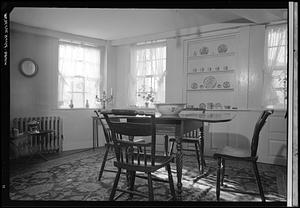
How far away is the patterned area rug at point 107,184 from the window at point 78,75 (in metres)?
1.69

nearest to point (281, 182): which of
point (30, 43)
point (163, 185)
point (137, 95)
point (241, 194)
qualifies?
point (241, 194)

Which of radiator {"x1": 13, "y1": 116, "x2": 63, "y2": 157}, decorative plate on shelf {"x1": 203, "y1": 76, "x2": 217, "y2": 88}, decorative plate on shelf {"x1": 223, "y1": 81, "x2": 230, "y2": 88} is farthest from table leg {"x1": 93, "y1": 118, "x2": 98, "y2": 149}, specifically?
decorative plate on shelf {"x1": 223, "y1": 81, "x2": 230, "y2": 88}

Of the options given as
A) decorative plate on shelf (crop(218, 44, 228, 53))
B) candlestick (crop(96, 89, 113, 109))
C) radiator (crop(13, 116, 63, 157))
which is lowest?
radiator (crop(13, 116, 63, 157))

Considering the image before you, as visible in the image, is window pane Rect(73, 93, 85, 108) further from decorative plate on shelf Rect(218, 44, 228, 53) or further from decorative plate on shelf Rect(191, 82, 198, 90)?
decorative plate on shelf Rect(218, 44, 228, 53)

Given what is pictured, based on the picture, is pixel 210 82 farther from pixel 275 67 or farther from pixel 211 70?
pixel 275 67

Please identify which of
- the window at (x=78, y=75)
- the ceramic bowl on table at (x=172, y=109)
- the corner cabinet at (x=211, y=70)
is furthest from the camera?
the window at (x=78, y=75)

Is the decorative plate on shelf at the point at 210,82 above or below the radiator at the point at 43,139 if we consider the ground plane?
above

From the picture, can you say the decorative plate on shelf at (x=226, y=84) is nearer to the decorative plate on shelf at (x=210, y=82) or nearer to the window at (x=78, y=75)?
the decorative plate on shelf at (x=210, y=82)

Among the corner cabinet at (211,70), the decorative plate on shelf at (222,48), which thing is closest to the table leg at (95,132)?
the corner cabinet at (211,70)

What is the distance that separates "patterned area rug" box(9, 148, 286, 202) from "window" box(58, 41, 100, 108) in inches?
66.4

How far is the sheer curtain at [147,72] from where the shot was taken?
15.5 feet

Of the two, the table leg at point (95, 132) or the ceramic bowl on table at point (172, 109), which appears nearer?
the ceramic bowl on table at point (172, 109)

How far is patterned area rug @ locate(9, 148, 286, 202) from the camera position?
2.14 meters

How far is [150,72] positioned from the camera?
488cm
